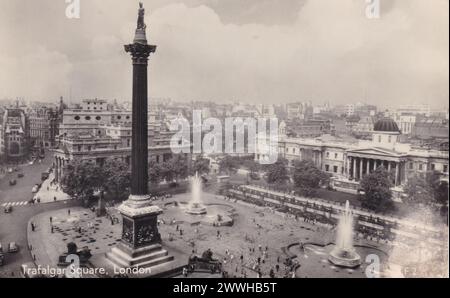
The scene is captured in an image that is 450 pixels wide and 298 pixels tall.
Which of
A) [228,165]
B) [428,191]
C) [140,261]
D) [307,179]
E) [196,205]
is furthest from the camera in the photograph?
[228,165]

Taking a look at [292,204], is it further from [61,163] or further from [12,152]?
[12,152]

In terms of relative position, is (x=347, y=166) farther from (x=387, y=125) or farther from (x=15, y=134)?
(x=15, y=134)

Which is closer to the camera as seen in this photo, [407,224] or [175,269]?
[175,269]

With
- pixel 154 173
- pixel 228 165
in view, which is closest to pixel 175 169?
pixel 154 173

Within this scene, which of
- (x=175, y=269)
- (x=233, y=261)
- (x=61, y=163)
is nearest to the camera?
(x=175, y=269)

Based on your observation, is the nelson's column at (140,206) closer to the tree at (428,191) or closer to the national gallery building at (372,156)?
the tree at (428,191)

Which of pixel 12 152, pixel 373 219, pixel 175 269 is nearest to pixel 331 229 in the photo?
pixel 373 219
